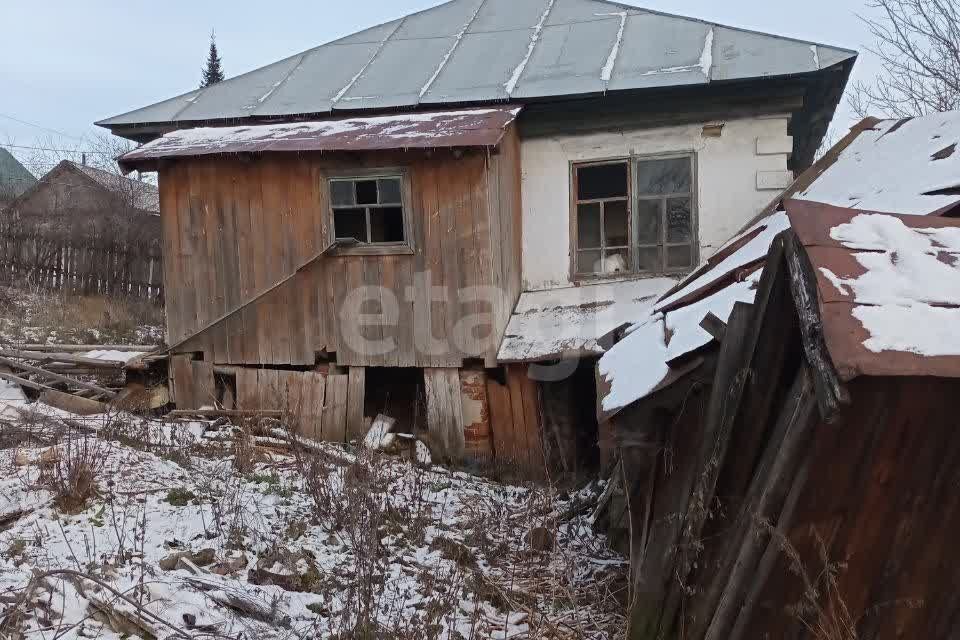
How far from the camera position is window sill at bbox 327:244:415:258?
757 cm

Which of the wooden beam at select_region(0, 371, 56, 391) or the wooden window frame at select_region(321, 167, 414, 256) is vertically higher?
the wooden window frame at select_region(321, 167, 414, 256)

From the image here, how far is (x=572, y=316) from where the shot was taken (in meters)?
7.80

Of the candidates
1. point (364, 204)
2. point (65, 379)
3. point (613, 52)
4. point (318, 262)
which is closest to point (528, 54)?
point (613, 52)

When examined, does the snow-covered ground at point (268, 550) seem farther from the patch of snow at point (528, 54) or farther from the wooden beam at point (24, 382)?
the patch of snow at point (528, 54)

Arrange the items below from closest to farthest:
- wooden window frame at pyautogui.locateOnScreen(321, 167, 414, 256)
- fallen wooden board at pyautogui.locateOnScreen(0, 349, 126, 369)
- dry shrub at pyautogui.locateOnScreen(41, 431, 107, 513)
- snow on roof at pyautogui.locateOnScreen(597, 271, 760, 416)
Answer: snow on roof at pyautogui.locateOnScreen(597, 271, 760, 416)
dry shrub at pyautogui.locateOnScreen(41, 431, 107, 513)
wooden window frame at pyautogui.locateOnScreen(321, 167, 414, 256)
fallen wooden board at pyautogui.locateOnScreen(0, 349, 126, 369)

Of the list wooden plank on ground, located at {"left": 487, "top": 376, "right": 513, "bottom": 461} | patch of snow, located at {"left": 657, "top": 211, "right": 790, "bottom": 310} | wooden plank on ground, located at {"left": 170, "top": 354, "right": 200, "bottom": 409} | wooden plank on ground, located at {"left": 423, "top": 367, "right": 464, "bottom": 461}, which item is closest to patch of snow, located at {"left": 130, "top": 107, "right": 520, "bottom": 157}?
wooden plank on ground, located at {"left": 170, "top": 354, "right": 200, "bottom": 409}

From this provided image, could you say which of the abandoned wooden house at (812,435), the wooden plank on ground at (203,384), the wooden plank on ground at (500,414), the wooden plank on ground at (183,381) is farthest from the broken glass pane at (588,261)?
the wooden plank on ground at (183,381)

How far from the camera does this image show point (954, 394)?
237 centimetres

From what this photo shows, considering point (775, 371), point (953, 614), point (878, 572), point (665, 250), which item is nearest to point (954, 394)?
point (775, 371)

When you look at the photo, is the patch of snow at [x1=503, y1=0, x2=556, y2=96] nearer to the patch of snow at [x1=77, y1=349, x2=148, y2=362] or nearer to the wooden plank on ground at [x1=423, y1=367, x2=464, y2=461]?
the wooden plank on ground at [x1=423, y1=367, x2=464, y2=461]

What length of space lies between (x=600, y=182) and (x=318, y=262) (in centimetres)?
369

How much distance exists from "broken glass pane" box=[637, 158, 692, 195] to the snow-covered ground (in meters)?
3.89

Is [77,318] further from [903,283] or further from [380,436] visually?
[903,283]

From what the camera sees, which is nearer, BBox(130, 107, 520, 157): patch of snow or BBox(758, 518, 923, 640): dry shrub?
BBox(758, 518, 923, 640): dry shrub
